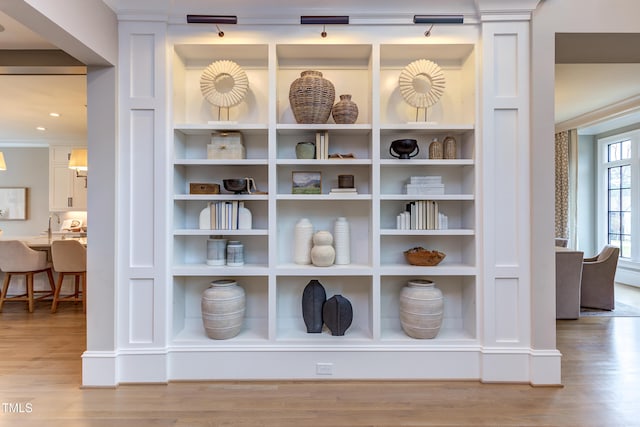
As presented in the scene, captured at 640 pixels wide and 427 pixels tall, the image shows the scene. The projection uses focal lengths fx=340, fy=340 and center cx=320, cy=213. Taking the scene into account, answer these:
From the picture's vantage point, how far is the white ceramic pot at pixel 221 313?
2.53m

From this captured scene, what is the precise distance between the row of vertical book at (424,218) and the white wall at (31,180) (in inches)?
318

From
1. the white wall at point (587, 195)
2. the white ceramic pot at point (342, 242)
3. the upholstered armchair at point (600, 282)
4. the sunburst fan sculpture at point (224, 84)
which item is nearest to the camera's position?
the sunburst fan sculpture at point (224, 84)

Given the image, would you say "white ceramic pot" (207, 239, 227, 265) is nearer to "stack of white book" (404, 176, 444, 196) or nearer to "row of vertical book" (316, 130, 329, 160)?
"row of vertical book" (316, 130, 329, 160)

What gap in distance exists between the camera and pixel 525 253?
98.1 inches

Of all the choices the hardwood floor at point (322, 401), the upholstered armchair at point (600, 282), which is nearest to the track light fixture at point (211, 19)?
the hardwood floor at point (322, 401)

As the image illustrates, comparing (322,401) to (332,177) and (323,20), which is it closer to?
(332,177)

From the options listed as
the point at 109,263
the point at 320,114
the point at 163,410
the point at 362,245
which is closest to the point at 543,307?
the point at 362,245

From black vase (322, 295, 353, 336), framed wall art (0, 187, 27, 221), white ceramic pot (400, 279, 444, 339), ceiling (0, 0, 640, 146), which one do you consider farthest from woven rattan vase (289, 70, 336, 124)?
framed wall art (0, 187, 27, 221)

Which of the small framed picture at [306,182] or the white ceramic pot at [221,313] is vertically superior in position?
the small framed picture at [306,182]

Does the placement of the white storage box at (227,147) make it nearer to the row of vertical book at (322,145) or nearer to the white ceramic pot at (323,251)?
the row of vertical book at (322,145)

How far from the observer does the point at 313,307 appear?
261 cm

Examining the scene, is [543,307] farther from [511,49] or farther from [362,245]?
[511,49]

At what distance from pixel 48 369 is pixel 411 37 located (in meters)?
3.86

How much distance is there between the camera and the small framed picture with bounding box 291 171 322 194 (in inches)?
106
